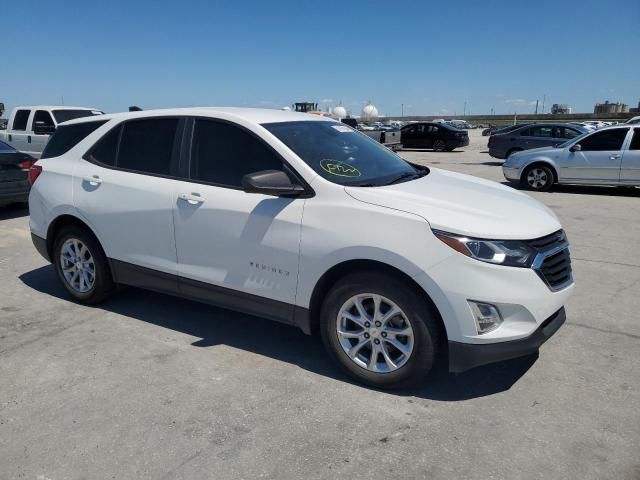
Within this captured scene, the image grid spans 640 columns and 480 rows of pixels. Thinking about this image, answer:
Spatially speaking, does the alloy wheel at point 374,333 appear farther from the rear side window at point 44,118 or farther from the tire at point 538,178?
the rear side window at point 44,118

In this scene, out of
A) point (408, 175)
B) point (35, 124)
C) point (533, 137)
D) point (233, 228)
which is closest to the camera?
point (233, 228)

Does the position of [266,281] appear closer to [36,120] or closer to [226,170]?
[226,170]

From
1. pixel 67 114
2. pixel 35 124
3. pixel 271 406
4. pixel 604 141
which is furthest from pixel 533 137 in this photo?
pixel 271 406

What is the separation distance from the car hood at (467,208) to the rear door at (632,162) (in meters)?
8.71

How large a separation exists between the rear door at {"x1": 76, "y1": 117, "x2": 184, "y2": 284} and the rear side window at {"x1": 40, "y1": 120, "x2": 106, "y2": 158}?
21cm

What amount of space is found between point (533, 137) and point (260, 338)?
50.0 feet

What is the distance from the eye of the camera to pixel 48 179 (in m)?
4.81

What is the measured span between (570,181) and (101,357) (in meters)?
10.8

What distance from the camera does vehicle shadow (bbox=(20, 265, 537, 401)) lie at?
343 centimetres

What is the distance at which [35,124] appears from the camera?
42.7 feet

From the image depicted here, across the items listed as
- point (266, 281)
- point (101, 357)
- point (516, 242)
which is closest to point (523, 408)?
point (516, 242)

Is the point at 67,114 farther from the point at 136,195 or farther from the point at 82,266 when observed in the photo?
the point at 136,195

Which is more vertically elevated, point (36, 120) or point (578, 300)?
point (36, 120)

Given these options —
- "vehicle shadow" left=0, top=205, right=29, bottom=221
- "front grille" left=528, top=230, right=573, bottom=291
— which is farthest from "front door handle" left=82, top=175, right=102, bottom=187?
"vehicle shadow" left=0, top=205, right=29, bottom=221
